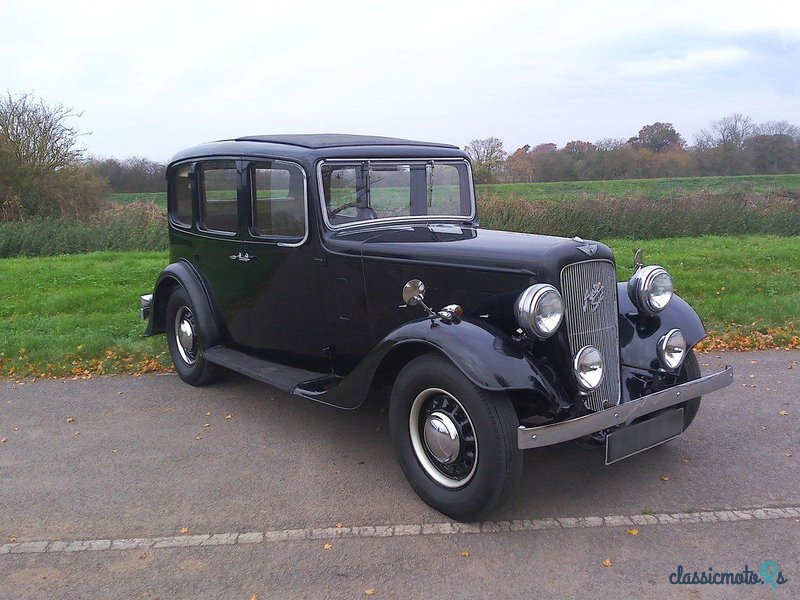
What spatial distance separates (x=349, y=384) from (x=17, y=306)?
695 cm

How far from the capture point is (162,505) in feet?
12.7

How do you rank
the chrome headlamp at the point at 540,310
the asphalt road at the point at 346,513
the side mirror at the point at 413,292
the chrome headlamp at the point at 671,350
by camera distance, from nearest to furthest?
1. the asphalt road at the point at 346,513
2. the chrome headlamp at the point at 540,310
3. the side mirror at the point at 413,292
4. the chrome headlamp at the point at 671,350

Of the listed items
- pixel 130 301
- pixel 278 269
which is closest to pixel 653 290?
pixel 278 269

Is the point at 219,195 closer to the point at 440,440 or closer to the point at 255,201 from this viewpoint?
the point at 255,201

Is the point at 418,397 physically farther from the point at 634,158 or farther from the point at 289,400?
the point at 634,158

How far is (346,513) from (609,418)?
1.47m

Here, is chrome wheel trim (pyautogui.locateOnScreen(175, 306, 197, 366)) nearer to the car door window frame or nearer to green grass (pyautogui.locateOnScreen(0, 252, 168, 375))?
green grass (pyautogui.locateOnScreen(0, 252, 168, 375))

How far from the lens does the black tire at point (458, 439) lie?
3338 mm

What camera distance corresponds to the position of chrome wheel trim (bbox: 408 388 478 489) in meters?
3.55

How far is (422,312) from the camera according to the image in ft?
13.8

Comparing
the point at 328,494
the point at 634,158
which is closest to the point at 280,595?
the point at 328,494

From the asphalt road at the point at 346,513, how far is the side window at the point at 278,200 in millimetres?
1431

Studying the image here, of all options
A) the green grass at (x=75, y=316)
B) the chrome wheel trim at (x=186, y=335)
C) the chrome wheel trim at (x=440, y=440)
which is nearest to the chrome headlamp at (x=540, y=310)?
the chrome wheel trim at (x=440, y=440)

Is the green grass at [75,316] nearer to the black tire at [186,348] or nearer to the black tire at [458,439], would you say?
the black tire at [186,348]
